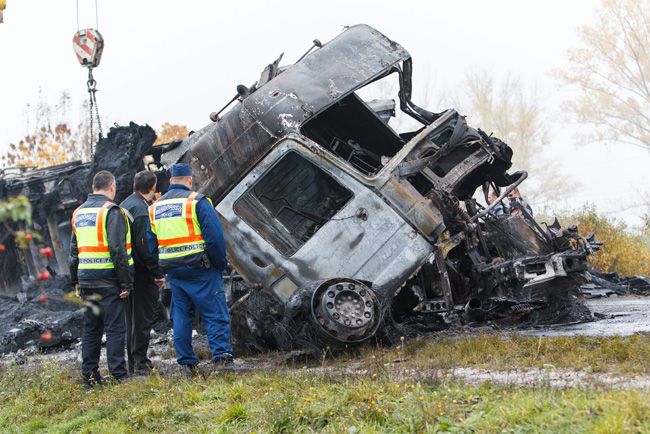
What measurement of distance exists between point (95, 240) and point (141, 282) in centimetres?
70

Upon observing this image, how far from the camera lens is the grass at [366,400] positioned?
3617mm

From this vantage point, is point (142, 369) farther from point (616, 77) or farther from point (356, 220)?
point (616, 77)

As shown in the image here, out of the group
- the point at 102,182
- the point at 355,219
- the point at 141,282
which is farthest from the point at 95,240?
the point at 355,219

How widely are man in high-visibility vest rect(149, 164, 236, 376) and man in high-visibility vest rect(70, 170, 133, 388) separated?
308 millimetres

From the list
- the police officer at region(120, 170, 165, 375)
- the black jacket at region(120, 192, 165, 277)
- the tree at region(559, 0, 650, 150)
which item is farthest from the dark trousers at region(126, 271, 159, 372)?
the tree at region(559, 0, 650, 150)

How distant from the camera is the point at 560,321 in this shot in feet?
24.7

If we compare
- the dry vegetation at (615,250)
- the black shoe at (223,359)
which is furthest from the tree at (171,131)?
the black shoe at (223,359)

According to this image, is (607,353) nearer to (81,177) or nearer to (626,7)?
(81,177)

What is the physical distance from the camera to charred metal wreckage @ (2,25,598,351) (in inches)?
259

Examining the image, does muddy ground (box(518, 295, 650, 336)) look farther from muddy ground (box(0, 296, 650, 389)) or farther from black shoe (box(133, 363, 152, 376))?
black shoe (box(133, 363, 152, 376))

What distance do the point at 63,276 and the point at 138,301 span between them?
4799mm

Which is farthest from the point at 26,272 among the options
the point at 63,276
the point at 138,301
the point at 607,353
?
the point at 607,353

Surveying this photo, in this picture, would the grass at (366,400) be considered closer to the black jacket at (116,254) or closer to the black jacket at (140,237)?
the black jacket at (116,254)

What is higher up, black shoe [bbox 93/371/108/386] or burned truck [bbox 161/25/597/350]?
burned truck [bbox 161/25/597/350]
